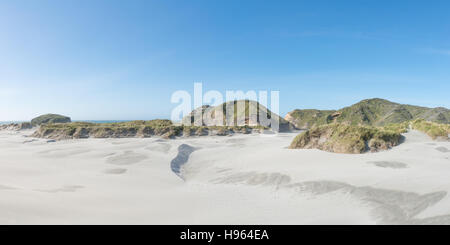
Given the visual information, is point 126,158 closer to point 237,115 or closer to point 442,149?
point 442,149

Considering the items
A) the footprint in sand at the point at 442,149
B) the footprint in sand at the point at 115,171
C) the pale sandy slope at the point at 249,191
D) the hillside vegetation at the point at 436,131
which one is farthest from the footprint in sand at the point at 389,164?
the footprint in sand at the point at 115,171

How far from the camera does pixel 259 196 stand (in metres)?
4.52

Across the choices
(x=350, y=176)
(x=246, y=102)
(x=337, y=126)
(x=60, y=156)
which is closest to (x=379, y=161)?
(x=350, y=176)

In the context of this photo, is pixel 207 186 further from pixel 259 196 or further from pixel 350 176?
pixel 350 176

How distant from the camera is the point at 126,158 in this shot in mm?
8836

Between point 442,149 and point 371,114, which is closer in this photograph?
point 442,149

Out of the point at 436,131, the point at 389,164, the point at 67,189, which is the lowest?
the point at 67,189

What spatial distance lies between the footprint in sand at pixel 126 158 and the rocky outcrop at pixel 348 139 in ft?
24.5

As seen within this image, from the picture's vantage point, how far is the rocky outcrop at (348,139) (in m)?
7.20

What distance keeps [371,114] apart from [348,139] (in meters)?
37.7

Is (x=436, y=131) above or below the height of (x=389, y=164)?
above

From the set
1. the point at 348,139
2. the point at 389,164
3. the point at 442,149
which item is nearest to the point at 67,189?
the point at 389,164

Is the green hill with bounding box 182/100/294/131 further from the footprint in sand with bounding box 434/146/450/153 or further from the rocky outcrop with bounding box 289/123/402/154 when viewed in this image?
the footprint in sand with bounding box 434/146/450/153

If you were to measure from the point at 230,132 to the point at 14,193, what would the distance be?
20.6 meters
